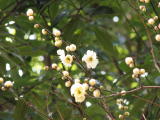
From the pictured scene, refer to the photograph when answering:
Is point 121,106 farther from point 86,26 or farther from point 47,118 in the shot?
point 86,26

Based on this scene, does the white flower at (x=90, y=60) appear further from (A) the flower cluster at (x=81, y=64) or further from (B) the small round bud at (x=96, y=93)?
(B) the small round bud at (x=96, y=93)

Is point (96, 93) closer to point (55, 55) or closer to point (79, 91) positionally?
point (79, 91)

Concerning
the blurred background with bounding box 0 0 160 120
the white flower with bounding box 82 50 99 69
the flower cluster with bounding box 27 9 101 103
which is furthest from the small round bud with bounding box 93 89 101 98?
the blurred background with bounding box 0 0 160 120

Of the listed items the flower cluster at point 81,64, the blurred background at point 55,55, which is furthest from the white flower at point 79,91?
the blurred background at point 55,55

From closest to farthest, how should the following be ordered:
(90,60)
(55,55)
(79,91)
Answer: (79,91) < (90,60) < (55,55)

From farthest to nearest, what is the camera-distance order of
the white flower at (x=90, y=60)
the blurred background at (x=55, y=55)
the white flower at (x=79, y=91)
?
the blurred background at (x=55, y=55) → the white flower at (x=90, y=60) → the white flower at (x=79, y=91)

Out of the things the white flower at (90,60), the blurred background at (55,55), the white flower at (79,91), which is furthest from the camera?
the blurred background at (55,55)

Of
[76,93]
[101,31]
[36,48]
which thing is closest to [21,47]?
[36,48]

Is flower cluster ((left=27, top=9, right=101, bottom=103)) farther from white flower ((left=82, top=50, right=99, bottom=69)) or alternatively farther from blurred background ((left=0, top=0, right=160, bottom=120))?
blurred background ((left=0, top=0, right=160, bottom=120))

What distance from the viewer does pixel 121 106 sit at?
143 cm

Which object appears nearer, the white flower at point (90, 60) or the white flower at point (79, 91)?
the white flower at point (79, 91)

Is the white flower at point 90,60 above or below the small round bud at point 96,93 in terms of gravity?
above

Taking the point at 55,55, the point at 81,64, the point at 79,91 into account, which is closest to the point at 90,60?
the point at 81,64

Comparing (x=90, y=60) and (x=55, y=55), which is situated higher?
(x=55, y=55)
